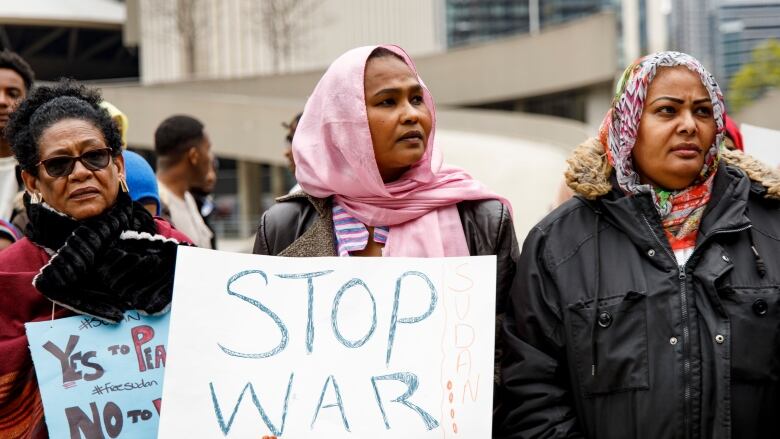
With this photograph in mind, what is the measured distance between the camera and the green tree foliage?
3190cm

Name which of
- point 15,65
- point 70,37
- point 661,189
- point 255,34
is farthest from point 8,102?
point 70,37

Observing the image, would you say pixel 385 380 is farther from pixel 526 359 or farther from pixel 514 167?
pixel 514 167

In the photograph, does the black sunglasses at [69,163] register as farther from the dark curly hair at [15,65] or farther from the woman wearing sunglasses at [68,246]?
the dark curly hair at [15,65]

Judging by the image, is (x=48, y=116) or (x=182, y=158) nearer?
(x=48, y=116)

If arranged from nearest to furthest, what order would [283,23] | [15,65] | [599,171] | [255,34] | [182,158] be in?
[599,171]
[15,65]
[182,158]
[283,23]
[255,34]

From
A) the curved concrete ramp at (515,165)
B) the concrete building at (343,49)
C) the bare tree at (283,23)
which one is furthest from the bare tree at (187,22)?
the curved concrete ramp at (515,165)

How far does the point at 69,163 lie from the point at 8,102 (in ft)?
5.76

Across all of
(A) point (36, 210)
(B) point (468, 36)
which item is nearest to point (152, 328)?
(A) point (36, 210)

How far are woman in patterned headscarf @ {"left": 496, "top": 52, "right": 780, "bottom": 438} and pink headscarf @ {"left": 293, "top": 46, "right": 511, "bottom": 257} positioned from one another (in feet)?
0.90

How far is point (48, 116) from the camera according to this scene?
9.71 feet

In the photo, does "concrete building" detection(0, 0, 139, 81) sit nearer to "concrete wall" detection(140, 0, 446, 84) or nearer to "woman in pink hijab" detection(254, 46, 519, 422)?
"concrete wall" detection(140, 0, 446, 84)

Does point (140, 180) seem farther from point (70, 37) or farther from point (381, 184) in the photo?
point (70, 37)

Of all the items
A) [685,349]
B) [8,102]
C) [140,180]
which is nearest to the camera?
[685,349]

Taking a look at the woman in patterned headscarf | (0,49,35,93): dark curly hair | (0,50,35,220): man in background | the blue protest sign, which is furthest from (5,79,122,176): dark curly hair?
(0,49,35,93): dark curly hair
